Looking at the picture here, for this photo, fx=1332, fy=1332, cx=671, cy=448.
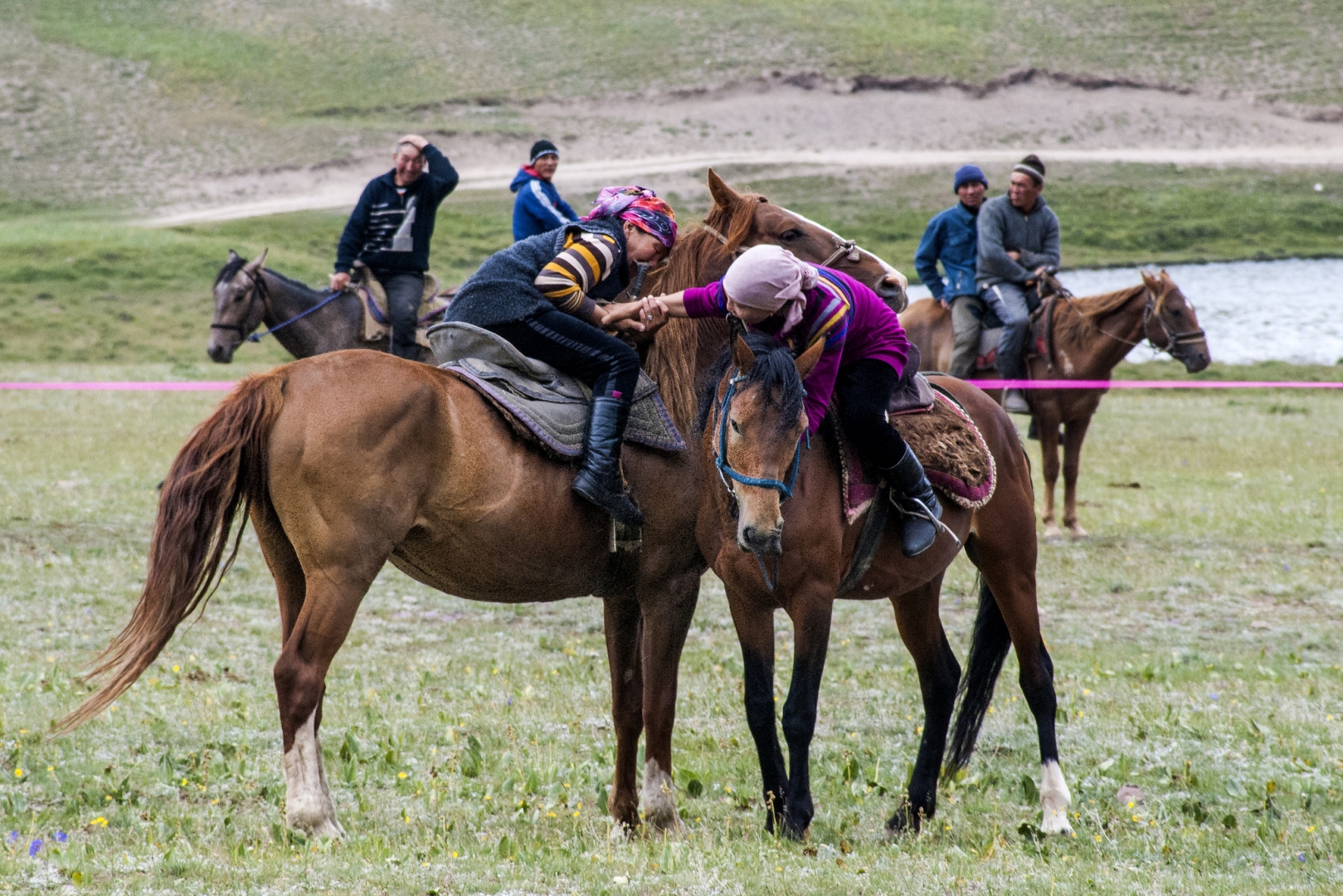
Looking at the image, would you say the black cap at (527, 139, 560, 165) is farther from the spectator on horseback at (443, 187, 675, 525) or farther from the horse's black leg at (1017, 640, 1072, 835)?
the horse's black leg at (1017, 640, 1072, 835)

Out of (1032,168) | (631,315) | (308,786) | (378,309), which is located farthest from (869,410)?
(1032,168)

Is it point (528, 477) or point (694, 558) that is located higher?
point (528, 477)

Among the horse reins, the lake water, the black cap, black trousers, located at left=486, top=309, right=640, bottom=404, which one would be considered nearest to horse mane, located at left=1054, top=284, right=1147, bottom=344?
the black cap

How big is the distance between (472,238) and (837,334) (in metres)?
41.9

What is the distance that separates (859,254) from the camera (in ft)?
19.0

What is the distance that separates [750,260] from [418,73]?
7238cm

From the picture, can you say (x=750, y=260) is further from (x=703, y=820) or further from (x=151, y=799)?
(x=151, y=799)

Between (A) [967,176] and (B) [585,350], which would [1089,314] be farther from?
(B) [585,350]

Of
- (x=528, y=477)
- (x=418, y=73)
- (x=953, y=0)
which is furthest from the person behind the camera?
(x=953, y=0)

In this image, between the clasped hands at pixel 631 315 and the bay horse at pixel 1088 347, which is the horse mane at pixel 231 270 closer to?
the bay horse at pixel 1088 347

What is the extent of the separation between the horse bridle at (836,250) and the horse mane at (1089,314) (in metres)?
7.50

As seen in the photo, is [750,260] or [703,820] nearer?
[750,260]

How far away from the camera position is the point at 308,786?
184 inches

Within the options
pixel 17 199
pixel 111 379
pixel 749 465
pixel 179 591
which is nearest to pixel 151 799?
pixel 179 591
